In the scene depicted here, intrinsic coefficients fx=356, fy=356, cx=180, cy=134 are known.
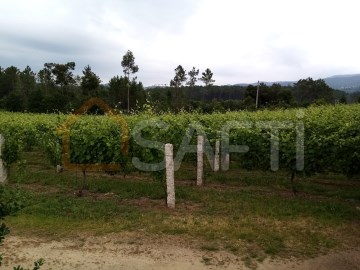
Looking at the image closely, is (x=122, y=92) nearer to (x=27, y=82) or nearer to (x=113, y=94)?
(x=113, y=94)

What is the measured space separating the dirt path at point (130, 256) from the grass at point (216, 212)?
0.92 ft

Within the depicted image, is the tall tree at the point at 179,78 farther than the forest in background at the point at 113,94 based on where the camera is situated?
Yes

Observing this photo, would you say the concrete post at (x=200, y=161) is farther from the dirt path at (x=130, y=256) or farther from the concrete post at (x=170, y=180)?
the dirt path at (x=130, y=256)

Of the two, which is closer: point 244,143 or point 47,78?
point 244,143

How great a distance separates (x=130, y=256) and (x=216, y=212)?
2.72 meters

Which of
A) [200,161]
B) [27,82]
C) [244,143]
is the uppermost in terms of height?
[27,82]

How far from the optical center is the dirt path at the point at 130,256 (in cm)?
530

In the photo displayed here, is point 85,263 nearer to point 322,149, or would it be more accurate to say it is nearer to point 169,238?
point 169,238

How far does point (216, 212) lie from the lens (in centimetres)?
784

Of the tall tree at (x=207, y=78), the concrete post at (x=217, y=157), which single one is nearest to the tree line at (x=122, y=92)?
the tall tree at (x=207, y=78)

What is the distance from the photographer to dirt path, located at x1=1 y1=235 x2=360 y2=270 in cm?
530

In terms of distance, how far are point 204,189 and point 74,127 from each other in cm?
408

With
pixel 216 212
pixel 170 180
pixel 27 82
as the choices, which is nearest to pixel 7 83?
pixel 27 82

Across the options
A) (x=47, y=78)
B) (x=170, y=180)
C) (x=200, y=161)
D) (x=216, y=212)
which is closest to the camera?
(x=216, y=212)
